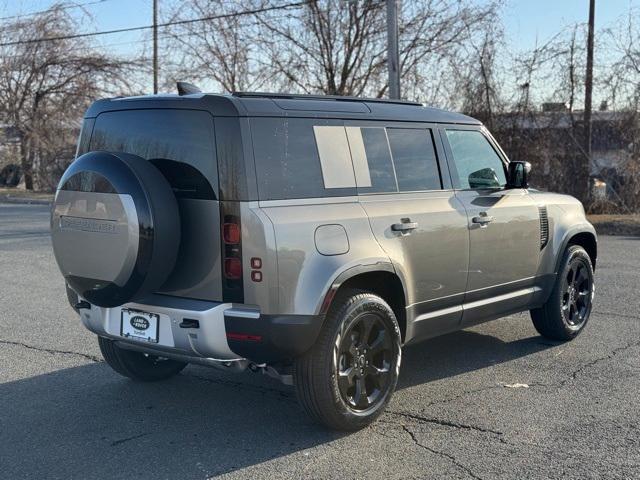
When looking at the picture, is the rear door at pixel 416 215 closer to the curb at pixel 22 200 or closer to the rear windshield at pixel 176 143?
the rear windshield at pixel 176 143

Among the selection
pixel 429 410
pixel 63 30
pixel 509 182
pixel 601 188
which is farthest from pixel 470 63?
pixel 63 30

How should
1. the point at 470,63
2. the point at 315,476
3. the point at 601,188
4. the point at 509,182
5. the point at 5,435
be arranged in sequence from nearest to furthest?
the point at 315,476 < the point at 5,435 < the point at 509,182 < the point at 601,188 < the point at 470,63

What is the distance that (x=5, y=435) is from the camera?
4.38m

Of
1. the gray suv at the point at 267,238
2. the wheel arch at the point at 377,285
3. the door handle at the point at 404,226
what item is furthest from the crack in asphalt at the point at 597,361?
the door handle at the point at 404,226

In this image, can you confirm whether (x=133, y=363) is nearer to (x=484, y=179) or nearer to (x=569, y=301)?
(x=484, y=179)

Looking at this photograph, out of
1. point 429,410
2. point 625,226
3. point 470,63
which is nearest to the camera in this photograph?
point 429,410

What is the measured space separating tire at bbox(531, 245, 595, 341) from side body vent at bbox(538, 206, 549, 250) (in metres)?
0.38

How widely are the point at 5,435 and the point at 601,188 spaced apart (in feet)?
51.8

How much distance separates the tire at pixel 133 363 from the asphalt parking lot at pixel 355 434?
9cm

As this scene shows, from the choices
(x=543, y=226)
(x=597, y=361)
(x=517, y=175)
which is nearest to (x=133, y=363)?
(x=517, y=175)

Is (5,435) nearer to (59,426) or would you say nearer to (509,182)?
(59,426)

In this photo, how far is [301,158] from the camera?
4.31 meters

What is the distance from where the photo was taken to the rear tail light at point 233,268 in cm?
399

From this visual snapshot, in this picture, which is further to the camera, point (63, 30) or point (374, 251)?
point (63, 30)
